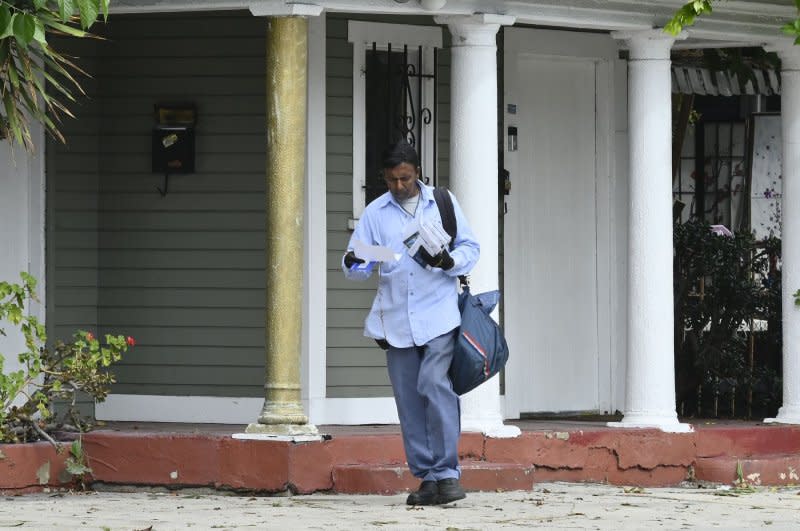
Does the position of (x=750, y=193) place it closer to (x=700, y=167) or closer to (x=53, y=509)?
(x=700, y=167)

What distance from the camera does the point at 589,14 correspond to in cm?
1090

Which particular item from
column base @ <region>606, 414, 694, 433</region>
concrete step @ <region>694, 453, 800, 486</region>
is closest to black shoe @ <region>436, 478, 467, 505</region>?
column base @ <region>606, 414, 694, 433</region>

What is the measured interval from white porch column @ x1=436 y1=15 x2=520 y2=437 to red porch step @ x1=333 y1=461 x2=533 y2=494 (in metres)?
0.44

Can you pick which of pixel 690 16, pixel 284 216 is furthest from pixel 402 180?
pixel 690 16

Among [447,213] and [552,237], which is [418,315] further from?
[552,237]

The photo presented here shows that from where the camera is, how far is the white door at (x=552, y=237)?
12198mm

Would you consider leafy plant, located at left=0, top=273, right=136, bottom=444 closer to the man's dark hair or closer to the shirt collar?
the shirt collar

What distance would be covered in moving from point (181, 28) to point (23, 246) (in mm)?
1752

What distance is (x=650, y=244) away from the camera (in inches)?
437

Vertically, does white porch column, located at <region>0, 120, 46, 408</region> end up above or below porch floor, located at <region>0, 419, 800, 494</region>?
above

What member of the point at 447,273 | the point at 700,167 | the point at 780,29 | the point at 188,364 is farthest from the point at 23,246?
the point at 700,167

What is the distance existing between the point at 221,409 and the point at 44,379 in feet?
4.23

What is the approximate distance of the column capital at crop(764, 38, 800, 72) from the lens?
1180cm

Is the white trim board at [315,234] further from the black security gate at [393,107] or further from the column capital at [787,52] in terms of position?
the column capital at [787,52]
